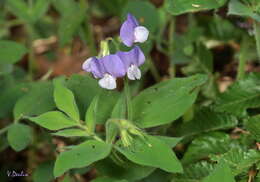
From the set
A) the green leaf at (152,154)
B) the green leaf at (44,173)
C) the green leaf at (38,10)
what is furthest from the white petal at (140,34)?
the green leaf at (38,10)

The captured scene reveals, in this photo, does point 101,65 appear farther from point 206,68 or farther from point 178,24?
point 178,24

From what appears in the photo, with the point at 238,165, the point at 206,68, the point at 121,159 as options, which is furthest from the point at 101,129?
the point at 238,165

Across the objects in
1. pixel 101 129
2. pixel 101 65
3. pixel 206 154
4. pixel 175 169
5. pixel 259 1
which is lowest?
pixel 101 129

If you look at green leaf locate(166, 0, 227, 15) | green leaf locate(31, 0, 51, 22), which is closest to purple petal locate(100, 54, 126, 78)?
green leaf locate(166, 0, 227, 15)

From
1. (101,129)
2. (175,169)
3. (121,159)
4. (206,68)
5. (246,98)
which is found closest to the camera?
(175,169)

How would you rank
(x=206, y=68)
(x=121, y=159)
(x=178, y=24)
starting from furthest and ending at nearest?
(x=178, y=24), (x=206, y=68), (x=121, y=159)

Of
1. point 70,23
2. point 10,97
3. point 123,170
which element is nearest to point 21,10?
point 70,23
